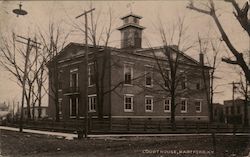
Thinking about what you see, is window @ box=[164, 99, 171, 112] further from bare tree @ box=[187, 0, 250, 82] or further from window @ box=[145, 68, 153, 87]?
bare tree @ box=[187, 0, 250, 82]

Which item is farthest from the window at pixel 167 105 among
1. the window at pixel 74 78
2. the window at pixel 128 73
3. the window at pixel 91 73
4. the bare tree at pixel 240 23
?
the bare tree at pixel 240 23

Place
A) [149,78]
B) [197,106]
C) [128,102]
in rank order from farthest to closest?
[197,106]
[149,78]
[128,102]

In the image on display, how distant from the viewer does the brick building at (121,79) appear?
1177 inches

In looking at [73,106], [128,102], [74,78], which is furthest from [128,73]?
[73,106]

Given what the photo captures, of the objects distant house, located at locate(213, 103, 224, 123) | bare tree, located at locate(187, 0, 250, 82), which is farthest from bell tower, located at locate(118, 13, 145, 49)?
bare tree, located at locate(187, 0, 250, 82)

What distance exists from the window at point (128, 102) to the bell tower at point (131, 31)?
5.09 m

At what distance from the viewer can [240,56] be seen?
39.5ft

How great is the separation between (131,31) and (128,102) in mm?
7015

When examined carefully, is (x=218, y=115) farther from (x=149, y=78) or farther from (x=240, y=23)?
(x=240, y=23)

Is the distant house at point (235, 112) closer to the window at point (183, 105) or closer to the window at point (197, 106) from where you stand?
the window at point (197, 106)

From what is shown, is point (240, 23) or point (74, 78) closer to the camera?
point (240, 23)

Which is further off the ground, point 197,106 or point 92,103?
point 92,103

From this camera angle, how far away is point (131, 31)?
33812 mm

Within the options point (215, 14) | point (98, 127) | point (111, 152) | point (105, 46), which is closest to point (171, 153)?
point (111, 152)
